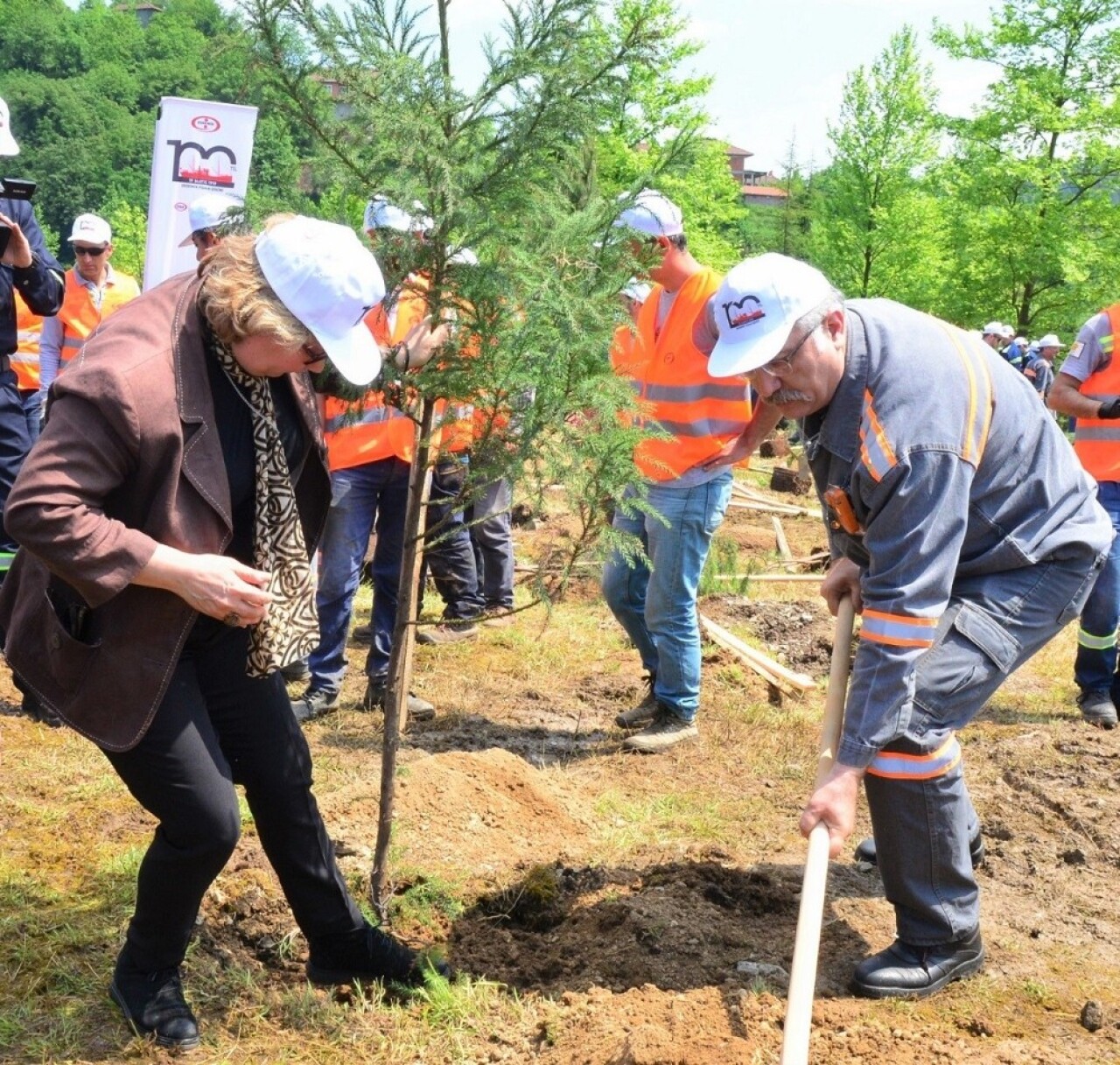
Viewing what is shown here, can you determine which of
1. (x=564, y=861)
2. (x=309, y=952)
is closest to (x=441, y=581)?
(x=564, y=861)

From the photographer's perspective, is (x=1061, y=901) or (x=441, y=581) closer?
(x=1061, y=901)

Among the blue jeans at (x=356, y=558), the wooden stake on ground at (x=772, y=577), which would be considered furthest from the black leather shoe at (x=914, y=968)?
the wooden stake on ground at (x=772, y=577)

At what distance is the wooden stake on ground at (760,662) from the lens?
6656 millimetres

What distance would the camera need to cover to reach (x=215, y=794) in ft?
9.49

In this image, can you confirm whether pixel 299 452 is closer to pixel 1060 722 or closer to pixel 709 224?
pixel 1060 722

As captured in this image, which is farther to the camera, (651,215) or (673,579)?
(673,579)

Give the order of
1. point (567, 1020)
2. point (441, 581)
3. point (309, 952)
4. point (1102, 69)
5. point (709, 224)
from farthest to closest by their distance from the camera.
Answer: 1. point (709, 224)
2. point (1102, 69)
3. point (441, 581)
4. point (309, 952)
5. point (567, 1020)

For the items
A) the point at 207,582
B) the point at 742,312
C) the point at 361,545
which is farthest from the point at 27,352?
the point at 742,312

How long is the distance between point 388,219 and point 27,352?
6285 mm

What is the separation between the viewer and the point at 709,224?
27.7 m

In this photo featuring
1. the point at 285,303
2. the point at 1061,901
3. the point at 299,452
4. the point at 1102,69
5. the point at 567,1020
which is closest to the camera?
the point at 285,303

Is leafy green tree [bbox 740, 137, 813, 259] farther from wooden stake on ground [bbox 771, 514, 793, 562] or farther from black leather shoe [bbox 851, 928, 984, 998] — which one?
black leather shoe [bbox 851, 928, 984, 998]

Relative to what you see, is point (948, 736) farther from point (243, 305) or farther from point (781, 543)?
point (781, 543)

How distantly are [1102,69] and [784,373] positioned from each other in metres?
21.3
